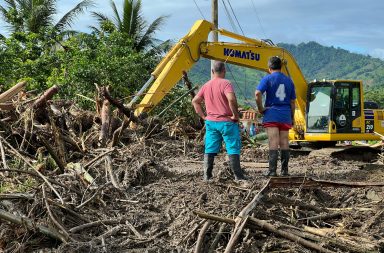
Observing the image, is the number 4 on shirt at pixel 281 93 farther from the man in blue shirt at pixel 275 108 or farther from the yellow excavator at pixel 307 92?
the yellow excavator at pixel 307 92

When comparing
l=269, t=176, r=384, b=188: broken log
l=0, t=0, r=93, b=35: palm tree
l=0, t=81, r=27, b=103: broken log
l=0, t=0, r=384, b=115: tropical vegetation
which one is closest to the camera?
l=269, t=176, r=384, b=188: broken log

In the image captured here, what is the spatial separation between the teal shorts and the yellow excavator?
14.2 feet

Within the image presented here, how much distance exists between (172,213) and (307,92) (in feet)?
26.5

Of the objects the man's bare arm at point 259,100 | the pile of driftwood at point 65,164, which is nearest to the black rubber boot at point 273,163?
the man's bare arm at point 259,100

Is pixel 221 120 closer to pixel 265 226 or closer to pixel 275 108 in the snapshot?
pixel 275 108

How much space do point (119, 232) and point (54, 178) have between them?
1304 mm

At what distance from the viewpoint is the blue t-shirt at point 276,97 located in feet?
23.4

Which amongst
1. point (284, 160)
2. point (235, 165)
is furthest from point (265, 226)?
point (284, 160)

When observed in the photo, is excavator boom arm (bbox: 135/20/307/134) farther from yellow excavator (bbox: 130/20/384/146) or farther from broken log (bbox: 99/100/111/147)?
broken log (bbox: 99/100/111/147)

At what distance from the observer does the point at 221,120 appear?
21.5 feet

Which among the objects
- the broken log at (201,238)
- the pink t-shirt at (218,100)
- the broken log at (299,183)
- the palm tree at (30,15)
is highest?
the palm tree at (30,15)

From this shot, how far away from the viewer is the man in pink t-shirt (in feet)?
21.2

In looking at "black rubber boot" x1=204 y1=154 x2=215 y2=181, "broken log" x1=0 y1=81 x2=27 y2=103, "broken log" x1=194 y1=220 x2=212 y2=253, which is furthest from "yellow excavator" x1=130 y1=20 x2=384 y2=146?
"broken log" x1=194 y1=220 x2=212 y2=253

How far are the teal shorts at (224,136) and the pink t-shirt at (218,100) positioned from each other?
80mm
